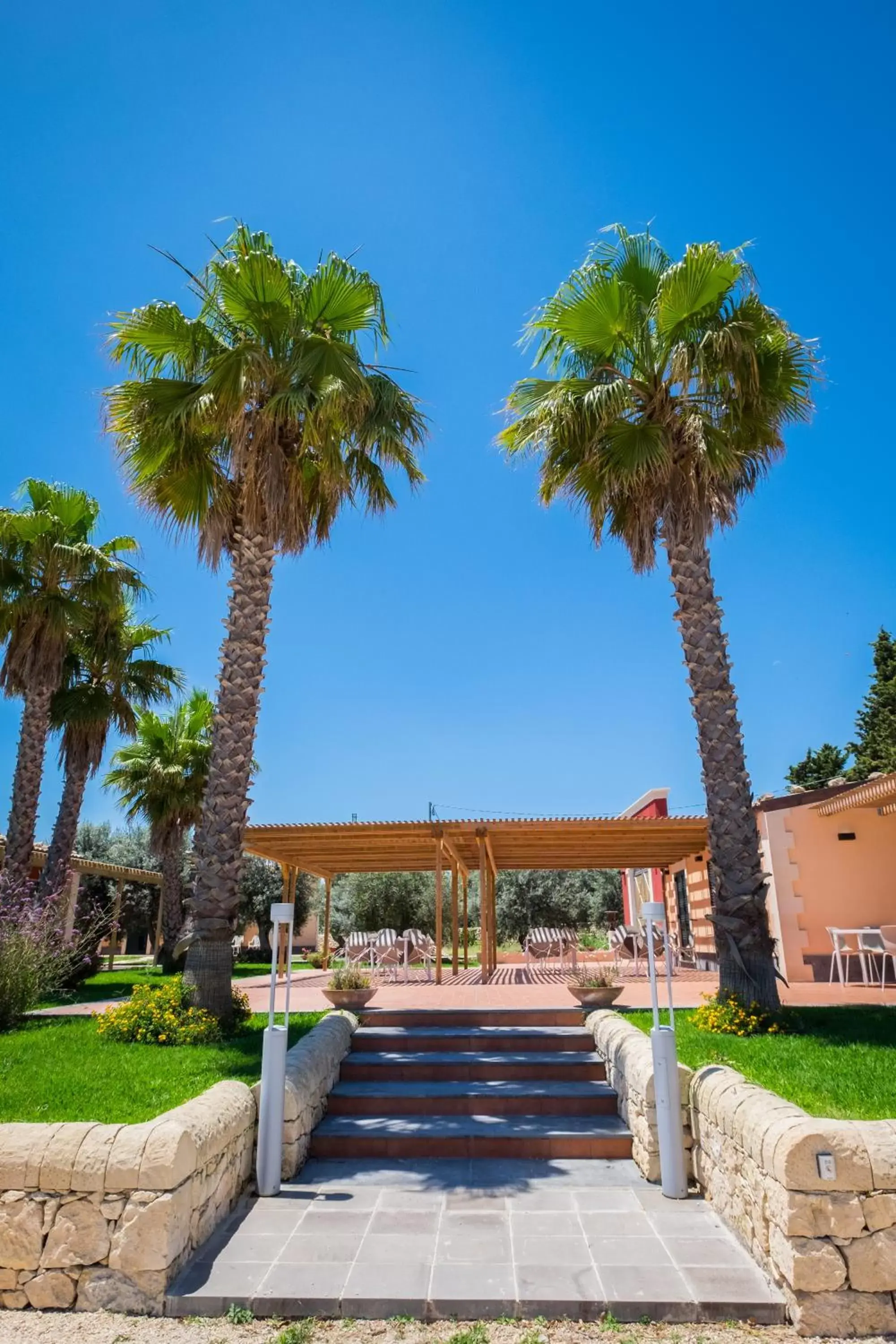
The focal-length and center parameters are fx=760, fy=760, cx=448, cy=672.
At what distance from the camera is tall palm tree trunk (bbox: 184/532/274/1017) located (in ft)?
24.9

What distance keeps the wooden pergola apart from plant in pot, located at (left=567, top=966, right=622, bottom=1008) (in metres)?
3.59

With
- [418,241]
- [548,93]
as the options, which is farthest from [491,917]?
[548,93]

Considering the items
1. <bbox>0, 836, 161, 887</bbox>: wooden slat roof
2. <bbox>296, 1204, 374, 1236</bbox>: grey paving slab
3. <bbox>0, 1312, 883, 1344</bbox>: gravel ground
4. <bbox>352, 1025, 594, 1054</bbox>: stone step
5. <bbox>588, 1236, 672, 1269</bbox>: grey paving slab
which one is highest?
<bbox>0, 836, 161, 887</bbox>: wooden slat roof

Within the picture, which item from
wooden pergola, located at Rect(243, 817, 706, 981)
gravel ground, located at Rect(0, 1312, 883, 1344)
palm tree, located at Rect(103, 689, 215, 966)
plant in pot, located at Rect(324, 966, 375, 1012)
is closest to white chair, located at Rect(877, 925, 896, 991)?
wooden pergola, located at Rect(243, 817, 706, 981)

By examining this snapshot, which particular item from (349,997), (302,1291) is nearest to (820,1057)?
(302,1291)

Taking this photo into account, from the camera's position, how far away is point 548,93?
8586mm

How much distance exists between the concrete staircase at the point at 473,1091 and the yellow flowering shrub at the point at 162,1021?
138 centimetres

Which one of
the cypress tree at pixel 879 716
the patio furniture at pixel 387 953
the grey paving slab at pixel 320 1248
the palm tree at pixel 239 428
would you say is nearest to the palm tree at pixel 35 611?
the palm tree at pixel 239 428

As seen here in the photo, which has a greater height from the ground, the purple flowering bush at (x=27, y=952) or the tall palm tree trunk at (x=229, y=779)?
the tall palm tree trunk at (x=229, y=779)

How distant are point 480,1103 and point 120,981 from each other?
13.4 m

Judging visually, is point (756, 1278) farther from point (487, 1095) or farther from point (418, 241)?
point (418, 241)

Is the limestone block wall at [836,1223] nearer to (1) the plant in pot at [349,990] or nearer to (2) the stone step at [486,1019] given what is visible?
(2) the stone step at [486,1019]

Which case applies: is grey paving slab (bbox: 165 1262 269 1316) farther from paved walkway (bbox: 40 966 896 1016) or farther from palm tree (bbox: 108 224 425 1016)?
paved walkway (bbox: 40 966 896 1016)

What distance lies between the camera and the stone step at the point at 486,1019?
26.8 ft
